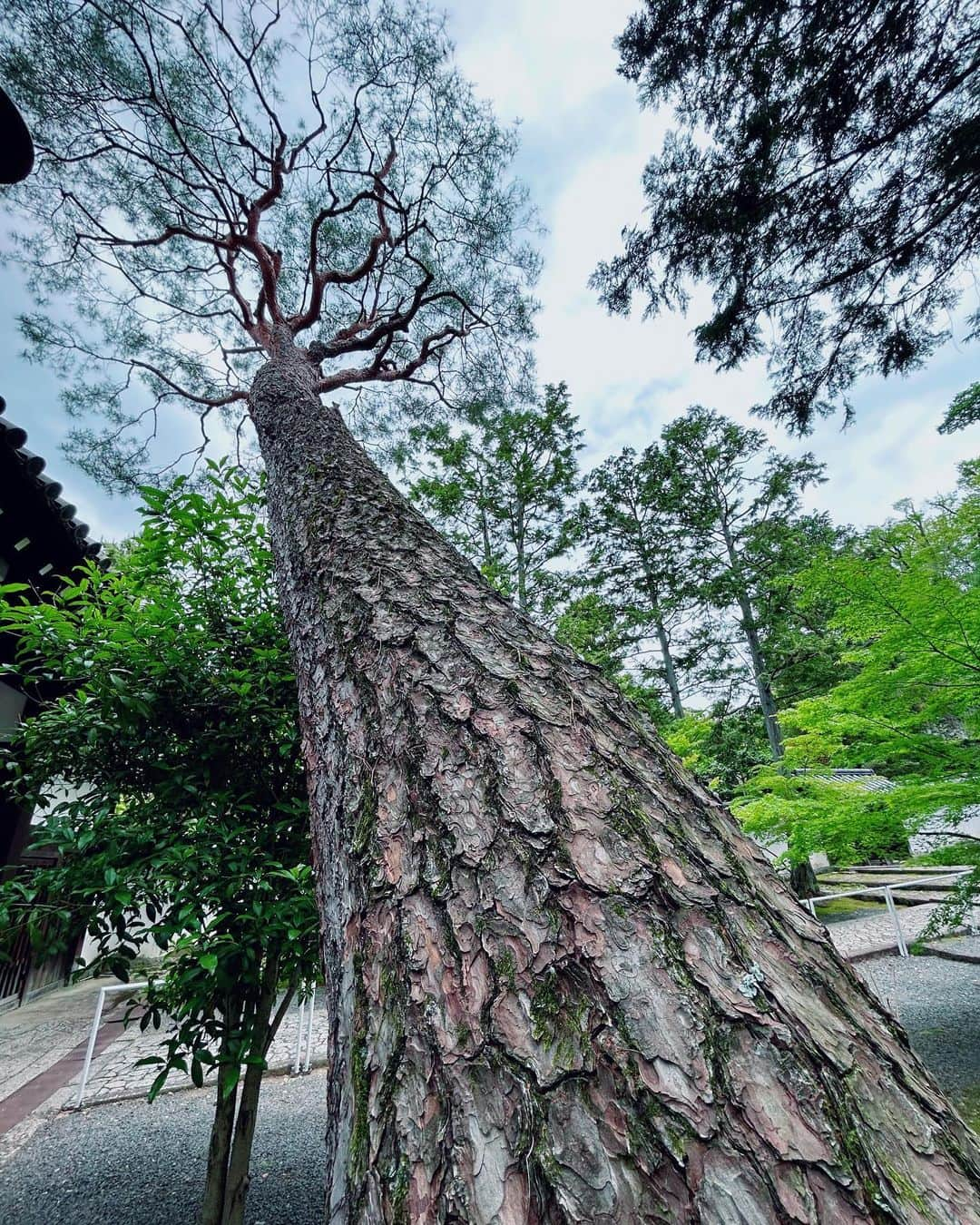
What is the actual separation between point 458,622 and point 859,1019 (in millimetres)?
837

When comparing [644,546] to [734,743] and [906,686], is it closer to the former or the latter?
[734,743]

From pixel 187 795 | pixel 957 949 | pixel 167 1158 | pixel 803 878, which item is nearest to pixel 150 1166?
pixel 167 1158

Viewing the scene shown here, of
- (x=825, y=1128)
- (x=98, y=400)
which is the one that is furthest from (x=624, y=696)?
(x=98, y=400)

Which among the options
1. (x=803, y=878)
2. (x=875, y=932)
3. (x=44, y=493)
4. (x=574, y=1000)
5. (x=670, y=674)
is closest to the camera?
(x=574, y=1000)

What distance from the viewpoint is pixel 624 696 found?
1.00 metres

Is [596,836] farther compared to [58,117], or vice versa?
[58,117]

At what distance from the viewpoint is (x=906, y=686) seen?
3.27 metres

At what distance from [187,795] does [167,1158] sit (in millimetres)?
2726

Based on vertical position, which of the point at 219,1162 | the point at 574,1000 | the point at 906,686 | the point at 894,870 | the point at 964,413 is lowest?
the point at 219,1162

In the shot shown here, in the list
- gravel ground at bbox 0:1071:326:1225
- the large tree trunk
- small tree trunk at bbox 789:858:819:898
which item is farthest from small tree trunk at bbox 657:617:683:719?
the large tree trunk

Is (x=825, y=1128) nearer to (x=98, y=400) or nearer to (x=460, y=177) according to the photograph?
(x=98, y=400)

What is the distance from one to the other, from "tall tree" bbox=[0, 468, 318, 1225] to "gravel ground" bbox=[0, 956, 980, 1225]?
3.14ft

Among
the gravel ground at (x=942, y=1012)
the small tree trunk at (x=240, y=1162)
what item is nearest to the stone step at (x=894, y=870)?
the gravel ground at (x=942, y=1012)

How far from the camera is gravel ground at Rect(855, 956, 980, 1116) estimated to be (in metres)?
3.74
